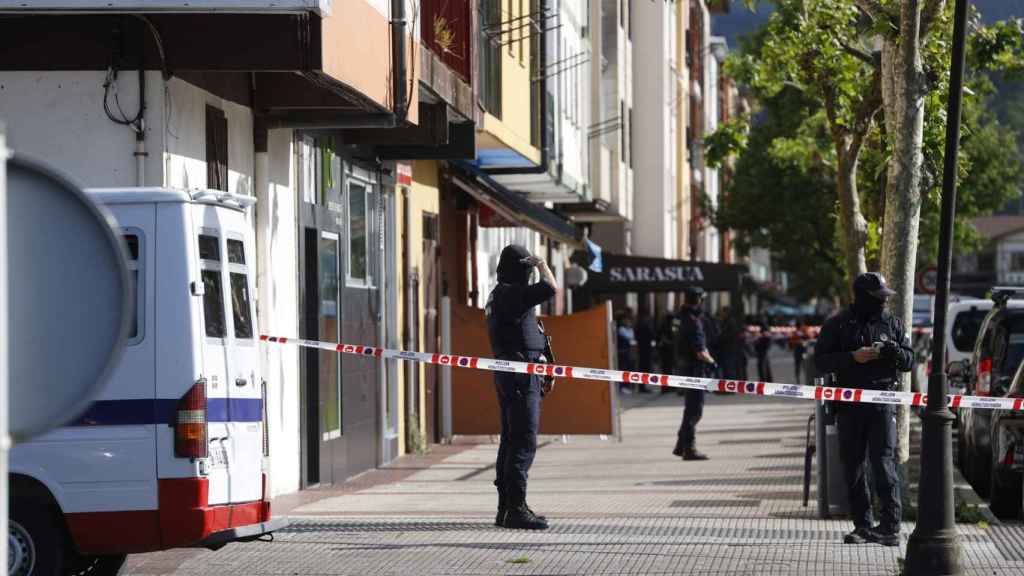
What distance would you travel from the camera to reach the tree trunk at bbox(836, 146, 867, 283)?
66.0 feet

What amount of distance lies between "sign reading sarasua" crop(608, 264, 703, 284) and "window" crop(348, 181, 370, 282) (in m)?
21.4

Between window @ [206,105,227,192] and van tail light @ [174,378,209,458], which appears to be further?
window @ [206,105,227,192]

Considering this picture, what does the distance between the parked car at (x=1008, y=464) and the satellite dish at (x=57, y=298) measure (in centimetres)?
1058

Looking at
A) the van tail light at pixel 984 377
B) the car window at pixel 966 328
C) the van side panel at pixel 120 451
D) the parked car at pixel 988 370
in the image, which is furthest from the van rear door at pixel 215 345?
the car window at pixel 966 328

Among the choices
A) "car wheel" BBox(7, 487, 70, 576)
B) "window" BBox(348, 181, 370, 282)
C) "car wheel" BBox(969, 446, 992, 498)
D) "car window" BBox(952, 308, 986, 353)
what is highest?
"window" BBox(348, 181, 370, 282)

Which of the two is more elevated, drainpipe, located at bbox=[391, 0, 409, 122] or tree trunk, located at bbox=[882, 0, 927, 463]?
drainpipe, located at bbox=[391, 0, 409, 122]

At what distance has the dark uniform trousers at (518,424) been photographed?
12.2 metres

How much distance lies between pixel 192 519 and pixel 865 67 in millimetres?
15574

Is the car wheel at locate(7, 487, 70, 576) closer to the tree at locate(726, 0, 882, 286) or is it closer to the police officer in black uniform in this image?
the police officer in black uniform

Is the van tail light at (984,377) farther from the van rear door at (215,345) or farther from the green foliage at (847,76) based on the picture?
the van rear door at (215,345)

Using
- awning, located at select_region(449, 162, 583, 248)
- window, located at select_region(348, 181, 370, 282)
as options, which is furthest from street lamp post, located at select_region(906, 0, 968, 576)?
awning, located at select_region(449, 162, 583, 248)

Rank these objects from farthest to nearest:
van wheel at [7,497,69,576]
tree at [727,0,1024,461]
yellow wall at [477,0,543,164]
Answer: yellow wall at [477,0,543,164], tree at [727,0,1024,461], van wheel at [7,497,69,576]

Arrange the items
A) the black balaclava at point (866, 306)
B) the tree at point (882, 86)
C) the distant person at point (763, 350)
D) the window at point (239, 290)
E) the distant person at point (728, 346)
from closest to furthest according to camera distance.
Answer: the window at point (239, 290), the black balaclava at point (866, 306), the tree at point (882, 86), the distant person at point (728, 346), the distant person at point (763, 350)

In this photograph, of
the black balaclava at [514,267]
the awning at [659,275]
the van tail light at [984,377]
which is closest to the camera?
the black balaclava at [514,267]
